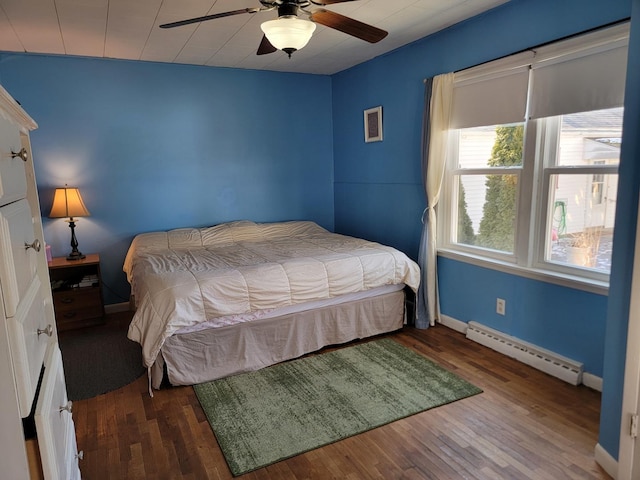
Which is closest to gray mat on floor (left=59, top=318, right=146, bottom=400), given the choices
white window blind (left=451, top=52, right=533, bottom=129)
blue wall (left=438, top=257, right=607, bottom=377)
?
blue wall (left=438, top=257, right=607, bottom=377)

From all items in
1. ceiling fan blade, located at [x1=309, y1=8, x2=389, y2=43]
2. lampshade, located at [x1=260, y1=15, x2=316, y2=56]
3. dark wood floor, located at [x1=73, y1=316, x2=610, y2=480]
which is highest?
ceiling fan blade, located at [x1=309, y1=8, x2=389, y2=43]

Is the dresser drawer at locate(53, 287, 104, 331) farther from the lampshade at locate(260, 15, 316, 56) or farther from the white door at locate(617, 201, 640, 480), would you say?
the white door at locate(617, 201, 640, 480)

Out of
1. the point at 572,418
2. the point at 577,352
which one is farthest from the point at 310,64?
the point at 572,418

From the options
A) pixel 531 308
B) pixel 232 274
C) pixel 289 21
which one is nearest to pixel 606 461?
pixel 531 308

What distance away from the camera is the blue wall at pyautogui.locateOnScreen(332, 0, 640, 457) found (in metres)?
1.82

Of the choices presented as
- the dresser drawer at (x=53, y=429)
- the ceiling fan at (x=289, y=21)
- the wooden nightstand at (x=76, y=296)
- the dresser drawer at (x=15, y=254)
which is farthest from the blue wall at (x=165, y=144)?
the dresser drawer at (x=15, y=254)

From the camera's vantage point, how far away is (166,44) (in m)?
3.47

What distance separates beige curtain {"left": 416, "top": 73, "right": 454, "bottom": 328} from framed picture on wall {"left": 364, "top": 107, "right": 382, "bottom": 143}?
0.73m

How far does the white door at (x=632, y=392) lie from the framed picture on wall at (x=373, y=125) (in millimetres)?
2796

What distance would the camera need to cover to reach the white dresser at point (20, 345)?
968mm

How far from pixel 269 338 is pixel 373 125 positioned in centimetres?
240

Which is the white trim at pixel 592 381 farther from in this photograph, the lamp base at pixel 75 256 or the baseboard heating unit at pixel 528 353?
the lamp base at pixel 75 256

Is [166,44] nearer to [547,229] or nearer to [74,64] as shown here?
[74,64]

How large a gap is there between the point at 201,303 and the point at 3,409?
1.66 metres
